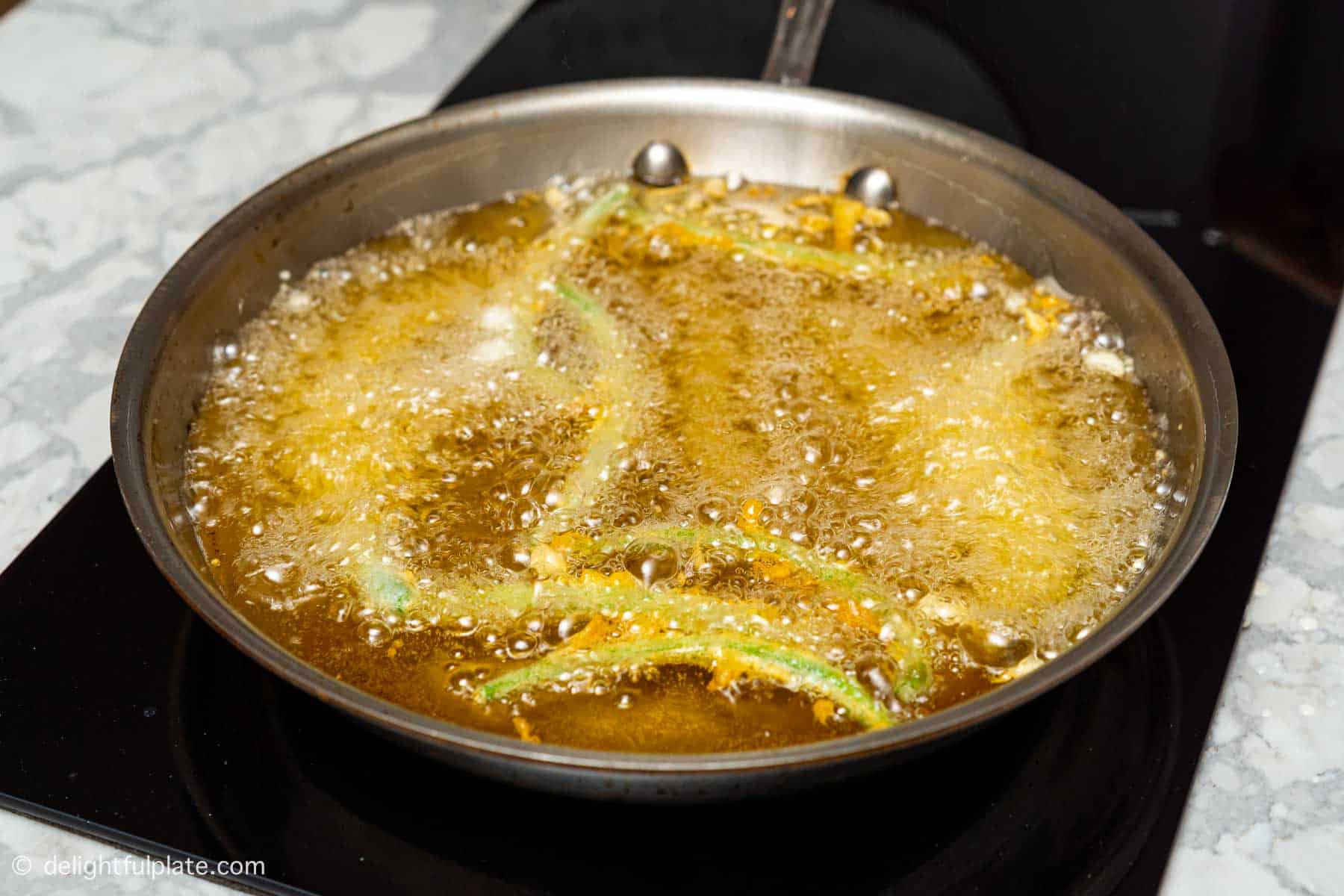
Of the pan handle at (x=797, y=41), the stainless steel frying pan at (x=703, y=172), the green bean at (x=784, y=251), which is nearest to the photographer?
the stainless steel frying pan at (x=703, y=172)

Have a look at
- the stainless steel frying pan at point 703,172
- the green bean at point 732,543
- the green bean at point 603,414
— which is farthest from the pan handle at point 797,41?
the green bean at point 732,543

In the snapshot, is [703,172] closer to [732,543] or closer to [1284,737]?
[732,543]

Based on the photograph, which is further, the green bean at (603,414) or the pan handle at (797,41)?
the pan handle at (797,41)

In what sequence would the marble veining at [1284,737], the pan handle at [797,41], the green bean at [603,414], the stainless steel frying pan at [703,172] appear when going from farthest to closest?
the pan handle at [797,41] → the green bean at [603,414] → the marble veining at [1284,737] → the stainless steel frying pan at [703,172]

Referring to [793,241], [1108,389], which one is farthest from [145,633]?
[1108,389]

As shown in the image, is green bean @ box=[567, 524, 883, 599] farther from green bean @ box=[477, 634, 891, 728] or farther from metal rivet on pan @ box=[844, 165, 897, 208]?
metal rivet on pan @ box=[844, 165, 897, 208]

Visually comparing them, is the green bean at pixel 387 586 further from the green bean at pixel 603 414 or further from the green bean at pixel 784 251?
the green bean at pixel 784 251

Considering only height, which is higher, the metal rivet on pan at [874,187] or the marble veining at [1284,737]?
the metal rivet on pan at [874,187]

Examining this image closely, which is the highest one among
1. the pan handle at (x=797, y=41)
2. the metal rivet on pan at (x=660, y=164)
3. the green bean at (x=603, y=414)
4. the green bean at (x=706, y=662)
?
the pan handle at (x=797, y=41)
